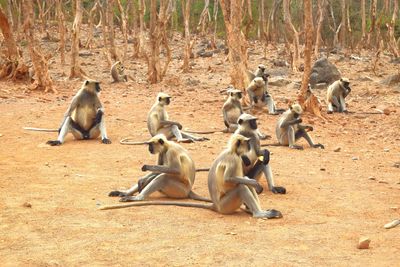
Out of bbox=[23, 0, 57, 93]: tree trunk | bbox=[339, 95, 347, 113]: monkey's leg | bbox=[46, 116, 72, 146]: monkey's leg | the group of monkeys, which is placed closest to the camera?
the group of monkeys

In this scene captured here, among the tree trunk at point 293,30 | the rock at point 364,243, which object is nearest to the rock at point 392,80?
the tree trunk at point 293,30

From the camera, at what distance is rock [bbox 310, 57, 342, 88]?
2161 centimetres

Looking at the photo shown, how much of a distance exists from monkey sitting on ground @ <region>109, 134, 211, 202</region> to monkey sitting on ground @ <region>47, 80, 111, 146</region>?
4.58m

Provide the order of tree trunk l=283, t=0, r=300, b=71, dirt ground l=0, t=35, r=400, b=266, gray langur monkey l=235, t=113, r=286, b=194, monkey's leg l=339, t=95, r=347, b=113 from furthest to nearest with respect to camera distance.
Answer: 1. tree trunk l=283, t=0, r=300, b=71
2. monkey's leg l=339, t=95, r=347, b=113
3. gray langur monkey l=235, t=113, r=286, b=194
4. dirt ground l=0, t=35, r=400, b=266

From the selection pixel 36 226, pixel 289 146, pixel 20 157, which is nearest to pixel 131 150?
pixel 20 157

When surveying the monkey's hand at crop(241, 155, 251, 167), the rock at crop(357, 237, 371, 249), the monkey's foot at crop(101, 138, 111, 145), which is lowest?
the monkey's foot at crop(101, 138, 111, 145)

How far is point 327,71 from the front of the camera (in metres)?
21.7

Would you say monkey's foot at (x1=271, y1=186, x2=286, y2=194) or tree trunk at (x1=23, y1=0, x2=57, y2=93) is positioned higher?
A: tree trunk at (x1=23, y1=0, x2=57, y2=93)

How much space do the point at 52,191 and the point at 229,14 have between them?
972cm

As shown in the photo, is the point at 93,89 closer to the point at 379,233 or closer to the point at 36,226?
the point at 36,226

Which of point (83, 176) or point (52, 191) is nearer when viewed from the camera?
point (52, 191)

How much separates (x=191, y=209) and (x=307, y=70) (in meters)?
8.53

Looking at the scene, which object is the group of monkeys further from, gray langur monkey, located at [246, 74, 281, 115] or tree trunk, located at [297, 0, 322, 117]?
gray langur monkey, located at [246, 74, 281, 115]

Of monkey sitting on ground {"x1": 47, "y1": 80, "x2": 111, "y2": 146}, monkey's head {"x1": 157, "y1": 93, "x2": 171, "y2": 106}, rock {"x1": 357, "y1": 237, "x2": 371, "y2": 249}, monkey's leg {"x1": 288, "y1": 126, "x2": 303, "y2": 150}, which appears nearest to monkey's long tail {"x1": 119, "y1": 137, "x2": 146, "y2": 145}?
monkey sitting on ground {"x1": 47, "y1": 80, "x2": 111, "y2": 146}
